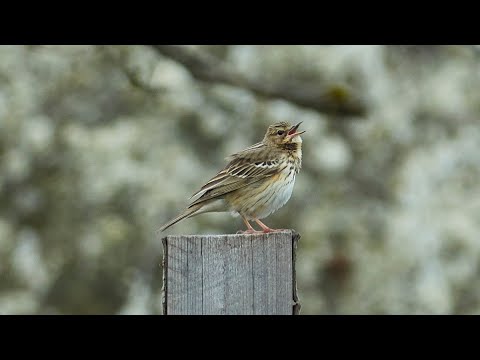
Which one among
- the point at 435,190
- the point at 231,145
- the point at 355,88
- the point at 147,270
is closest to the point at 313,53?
the point at 355,88

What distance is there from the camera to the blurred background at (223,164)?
9.55 meters

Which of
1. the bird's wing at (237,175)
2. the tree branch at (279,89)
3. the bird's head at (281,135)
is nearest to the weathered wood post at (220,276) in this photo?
the bird's wing at (237,175)

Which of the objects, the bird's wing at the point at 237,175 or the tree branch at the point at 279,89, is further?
the tree branch at the point at 279,89

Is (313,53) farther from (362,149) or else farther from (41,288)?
(41,288)

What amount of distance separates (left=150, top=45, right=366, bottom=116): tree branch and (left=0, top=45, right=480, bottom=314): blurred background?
15 millimetres

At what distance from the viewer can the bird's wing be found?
6422 millimetres

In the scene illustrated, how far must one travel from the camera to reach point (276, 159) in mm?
6934

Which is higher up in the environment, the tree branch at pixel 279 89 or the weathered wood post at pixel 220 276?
the tree branch at pixel 279 89

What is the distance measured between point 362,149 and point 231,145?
1.70 meters

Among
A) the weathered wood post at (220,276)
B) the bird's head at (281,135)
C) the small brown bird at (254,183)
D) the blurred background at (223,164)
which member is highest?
the blurred background at (223,164)

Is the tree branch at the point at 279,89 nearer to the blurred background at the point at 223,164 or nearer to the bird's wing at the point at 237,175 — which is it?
the blurred background at the point at 223,164


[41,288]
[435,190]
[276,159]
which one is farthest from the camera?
[41,288]

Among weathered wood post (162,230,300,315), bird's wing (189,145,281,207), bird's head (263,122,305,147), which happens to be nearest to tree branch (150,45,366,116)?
bird's head (263,122,305,147)

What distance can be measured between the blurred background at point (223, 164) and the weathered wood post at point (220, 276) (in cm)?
508
